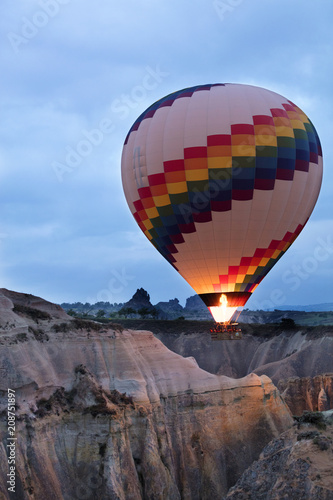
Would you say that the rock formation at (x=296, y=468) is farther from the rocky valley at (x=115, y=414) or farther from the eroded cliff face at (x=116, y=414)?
the eroded cliff face at (x=116, y=414)

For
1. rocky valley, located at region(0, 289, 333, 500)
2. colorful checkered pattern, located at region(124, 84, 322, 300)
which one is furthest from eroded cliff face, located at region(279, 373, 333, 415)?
colorful checkered pattern, located at region(124, 84, 322, 300)

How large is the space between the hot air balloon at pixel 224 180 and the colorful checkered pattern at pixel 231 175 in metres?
0.06

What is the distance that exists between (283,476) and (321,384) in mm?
30888

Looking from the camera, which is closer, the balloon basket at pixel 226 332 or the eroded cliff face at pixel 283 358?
the balloon basket at pixel 226 332

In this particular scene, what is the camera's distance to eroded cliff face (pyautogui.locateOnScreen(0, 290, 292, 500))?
92.3ft

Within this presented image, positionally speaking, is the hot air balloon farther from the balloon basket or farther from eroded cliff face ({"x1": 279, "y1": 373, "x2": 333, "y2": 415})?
eroded cliff face ({"x1": 279, "y1": 373, "x2": 333, "y2": 415})

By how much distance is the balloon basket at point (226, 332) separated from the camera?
4053cm

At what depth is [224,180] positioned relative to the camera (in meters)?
38.5

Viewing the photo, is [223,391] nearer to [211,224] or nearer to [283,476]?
[211,224]

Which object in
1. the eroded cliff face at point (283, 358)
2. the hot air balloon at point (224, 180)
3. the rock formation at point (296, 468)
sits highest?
the hot air balloon at point (224, 180)

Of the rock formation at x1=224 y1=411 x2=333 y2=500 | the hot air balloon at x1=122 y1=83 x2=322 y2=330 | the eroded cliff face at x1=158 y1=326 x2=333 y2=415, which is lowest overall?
the rock formation at x1=224 y1=411 x2=333 y2=500

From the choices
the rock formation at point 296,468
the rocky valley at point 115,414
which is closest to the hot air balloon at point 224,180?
the rocky valley at point 115,414

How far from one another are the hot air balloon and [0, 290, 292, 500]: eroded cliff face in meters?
6.87

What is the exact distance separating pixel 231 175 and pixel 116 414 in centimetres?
1622
